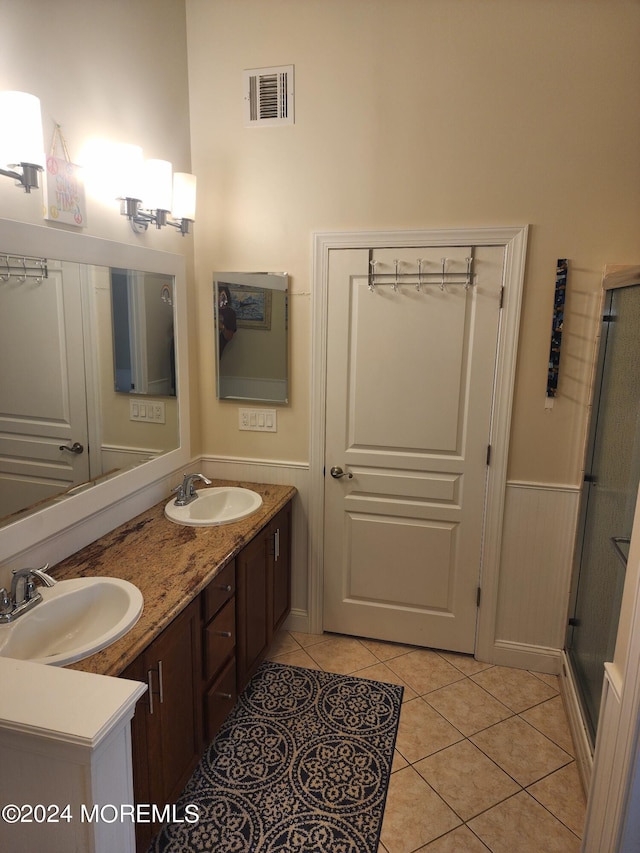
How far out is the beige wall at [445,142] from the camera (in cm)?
227

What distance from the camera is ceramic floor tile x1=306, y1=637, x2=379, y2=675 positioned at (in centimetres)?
274

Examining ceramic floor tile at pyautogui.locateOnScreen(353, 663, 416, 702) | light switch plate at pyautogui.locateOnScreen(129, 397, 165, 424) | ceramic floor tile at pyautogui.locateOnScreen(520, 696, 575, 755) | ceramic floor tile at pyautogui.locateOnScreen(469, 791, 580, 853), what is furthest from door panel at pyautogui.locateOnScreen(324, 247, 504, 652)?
→ ceramic floor tile at pyautogui.locateOnScreen(469, 791, 580, 853)

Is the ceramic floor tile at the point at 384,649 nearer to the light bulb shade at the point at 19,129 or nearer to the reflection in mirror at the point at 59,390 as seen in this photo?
the reflection in mirror at the point at 59,390

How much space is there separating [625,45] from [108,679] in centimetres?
285

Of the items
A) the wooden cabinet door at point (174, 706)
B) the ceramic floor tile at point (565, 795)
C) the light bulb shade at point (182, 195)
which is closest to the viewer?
the wooden cabinet door at point (174, 706)

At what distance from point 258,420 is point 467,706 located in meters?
1.67

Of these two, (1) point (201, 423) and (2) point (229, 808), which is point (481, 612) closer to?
(2) point (229, 808)

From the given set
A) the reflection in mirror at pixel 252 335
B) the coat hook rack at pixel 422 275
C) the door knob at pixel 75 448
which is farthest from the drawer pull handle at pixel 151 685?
the coat hook rack at pixel 422 275

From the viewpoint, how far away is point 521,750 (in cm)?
224

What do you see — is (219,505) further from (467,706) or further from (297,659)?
(467,706)

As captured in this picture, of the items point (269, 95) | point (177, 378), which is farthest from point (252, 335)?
point (269, 95)

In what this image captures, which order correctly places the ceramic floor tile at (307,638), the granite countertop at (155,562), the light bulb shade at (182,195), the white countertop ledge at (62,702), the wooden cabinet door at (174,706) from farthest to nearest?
1. the ceramic floor tile at (307,638)
2. the light bulb shade at (182,195)
3. the wooden cabinet door at (174,706)
4. the granite countertop at (155,562)
5. the white countertop ledge at (62,702)

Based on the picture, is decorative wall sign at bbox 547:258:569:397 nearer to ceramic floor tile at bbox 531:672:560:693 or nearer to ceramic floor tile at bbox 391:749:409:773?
ceramic floor tile at bbox 531:672:560:693

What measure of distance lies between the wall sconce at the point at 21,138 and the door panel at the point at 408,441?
1356mm
